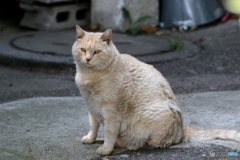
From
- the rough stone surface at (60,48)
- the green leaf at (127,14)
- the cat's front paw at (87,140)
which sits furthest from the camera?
the green leaf at (127,14)

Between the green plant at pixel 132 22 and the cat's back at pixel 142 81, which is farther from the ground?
the cat's back at pixel 142 81

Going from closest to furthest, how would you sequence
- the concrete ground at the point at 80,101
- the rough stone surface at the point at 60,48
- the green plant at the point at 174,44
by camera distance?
the concrete ground at the point at 80,101, the rough stone surface at the point at 60,48, the green plant at the point at 174,44

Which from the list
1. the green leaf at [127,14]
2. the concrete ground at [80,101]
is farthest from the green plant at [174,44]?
the green leaf at [127,14]

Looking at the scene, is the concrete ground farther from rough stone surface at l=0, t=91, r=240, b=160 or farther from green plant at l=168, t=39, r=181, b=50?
green plant at l=168, t=39, r=181, b=50

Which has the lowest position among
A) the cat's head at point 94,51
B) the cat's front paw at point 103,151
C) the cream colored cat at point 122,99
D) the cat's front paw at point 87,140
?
the cat's front paw at point 87,140

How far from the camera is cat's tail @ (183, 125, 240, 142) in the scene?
12.6ft

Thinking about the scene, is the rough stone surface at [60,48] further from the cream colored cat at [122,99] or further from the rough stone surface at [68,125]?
the cream colored cat at [122,99]

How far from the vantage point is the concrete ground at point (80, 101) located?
3.76m

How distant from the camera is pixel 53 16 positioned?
888 cm

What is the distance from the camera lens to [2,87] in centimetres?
629

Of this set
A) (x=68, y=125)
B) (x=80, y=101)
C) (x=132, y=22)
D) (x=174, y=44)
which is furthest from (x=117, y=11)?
(x=68, y=125)

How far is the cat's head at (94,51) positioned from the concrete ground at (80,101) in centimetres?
81

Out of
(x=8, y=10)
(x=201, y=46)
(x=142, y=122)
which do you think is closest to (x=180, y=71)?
(x=201, y=46)

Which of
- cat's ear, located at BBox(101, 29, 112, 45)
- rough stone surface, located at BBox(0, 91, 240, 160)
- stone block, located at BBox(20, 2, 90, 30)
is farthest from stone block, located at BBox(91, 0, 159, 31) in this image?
cat's ear, located at BBox(101, 29, 112, 45)
